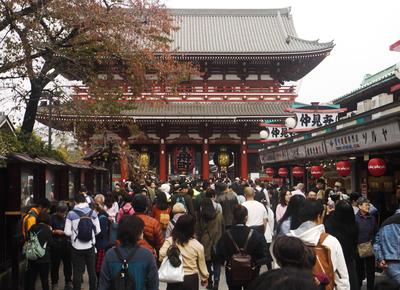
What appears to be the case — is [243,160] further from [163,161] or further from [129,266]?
[129,266]

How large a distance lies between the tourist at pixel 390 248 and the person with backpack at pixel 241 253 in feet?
4.31

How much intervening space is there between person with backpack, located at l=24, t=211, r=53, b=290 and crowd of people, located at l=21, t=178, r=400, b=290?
0.02 metres

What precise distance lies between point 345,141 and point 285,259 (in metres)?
10.2

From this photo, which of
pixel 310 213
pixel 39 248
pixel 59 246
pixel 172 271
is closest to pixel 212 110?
pixel 59 246

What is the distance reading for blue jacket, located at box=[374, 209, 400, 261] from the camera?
5.29m

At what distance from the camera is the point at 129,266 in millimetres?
4566

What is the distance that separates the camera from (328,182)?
1955cm

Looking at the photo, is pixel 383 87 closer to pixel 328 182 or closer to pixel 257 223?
pixel 328 182

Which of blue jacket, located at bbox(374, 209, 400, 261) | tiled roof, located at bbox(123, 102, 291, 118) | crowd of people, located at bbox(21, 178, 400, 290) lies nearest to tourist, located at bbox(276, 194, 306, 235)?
crowd of people, located at bbox(21, 178, 400, 290)

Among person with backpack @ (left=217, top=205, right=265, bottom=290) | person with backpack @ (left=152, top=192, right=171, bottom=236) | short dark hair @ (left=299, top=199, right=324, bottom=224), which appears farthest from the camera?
person with backpack @ (left=152, top=192, right=171, bottom=236)

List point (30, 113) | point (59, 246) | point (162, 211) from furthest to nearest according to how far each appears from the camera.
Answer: point (30, 113) → point (162, 211) → point (59, 246)

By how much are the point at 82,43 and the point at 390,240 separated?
26.4 feet

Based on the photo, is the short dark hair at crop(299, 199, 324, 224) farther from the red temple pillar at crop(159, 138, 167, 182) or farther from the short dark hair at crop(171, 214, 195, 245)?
the red temple pillar at crop(159, 138, 167, 182)

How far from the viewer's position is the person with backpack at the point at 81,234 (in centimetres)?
799
